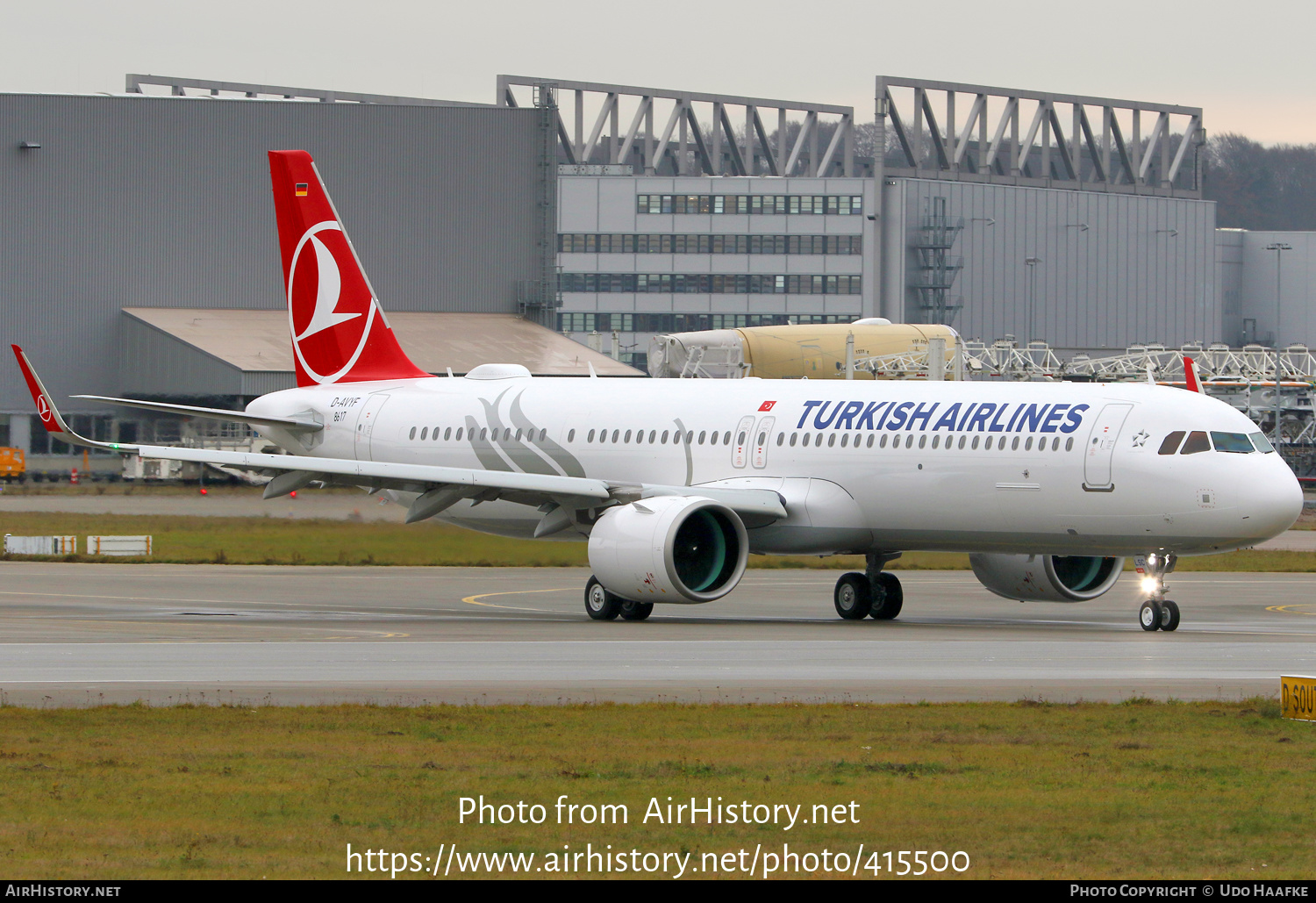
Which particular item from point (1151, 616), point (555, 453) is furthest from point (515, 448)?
point (1151, 616)

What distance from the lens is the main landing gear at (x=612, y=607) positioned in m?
33.2

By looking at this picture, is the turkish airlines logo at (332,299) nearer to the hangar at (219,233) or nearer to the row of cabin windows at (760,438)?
the row of cabin windows at (760,438)

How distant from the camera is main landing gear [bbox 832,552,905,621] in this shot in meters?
34.4

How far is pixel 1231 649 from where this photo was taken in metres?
27.6

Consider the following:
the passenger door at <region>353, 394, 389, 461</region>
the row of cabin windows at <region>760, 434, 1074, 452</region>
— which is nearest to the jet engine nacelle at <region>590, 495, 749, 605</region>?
the row of cabin windows at <region>760, 434, 1074, 452</region>

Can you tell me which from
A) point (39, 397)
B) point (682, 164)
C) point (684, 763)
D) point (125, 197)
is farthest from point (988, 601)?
point (682, 164)

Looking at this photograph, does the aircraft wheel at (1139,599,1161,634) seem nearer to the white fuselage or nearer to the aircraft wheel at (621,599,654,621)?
the white fuselage

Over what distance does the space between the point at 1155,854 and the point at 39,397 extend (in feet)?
89.1

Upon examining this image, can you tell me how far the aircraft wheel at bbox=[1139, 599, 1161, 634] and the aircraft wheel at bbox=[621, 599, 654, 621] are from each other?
827 centimetres

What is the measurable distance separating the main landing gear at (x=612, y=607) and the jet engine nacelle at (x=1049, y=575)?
6335 mm

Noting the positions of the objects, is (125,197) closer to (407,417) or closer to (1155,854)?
(407,417)

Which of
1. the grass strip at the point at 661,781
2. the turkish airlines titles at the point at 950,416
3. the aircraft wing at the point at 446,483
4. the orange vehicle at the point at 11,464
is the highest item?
the turkish airlines titles at the point at 950,416

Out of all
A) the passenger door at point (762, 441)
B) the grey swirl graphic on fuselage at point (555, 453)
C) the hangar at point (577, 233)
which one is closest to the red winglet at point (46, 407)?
the grey swirl graphic on fuselage at point (555, 453)
